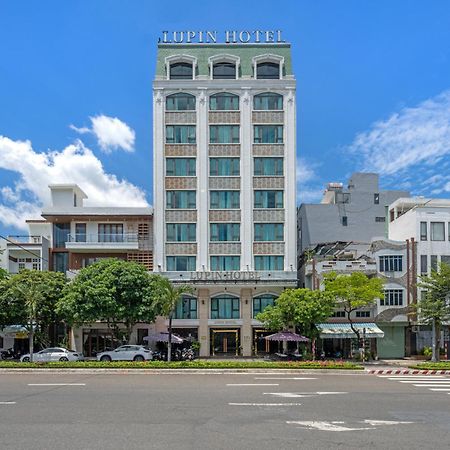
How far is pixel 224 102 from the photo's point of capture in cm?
4806

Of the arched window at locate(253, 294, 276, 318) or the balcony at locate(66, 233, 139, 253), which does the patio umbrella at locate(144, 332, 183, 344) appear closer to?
the arched window at locate(253, 294, 276, 318)

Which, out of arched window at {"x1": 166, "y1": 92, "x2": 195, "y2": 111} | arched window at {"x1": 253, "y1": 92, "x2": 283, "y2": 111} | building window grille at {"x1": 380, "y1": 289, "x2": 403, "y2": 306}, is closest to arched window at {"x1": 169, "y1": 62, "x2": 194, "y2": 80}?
arched window at {"x1": 166, "y1": 92, "x2": 195, "y2": 111}

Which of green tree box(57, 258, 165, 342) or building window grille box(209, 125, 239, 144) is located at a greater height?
building window grille box(209, 125, 239, 144)

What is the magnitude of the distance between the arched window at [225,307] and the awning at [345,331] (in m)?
7.10

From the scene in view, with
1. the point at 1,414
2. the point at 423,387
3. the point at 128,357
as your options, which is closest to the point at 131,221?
the point at 128,357

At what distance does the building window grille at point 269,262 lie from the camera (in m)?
46.9

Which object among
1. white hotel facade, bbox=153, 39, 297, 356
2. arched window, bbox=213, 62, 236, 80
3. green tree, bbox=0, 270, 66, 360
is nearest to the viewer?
green tree, bbox=0, 270, 66, 360

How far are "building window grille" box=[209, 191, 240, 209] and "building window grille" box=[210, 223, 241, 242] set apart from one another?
4.66 feet

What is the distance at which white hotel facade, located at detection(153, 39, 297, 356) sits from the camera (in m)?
46.3

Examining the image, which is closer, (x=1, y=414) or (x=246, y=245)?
(x=1, y=414)

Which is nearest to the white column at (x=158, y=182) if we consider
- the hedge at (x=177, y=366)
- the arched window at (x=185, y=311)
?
the arched window at (x=185, y=311)

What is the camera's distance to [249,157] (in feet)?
156

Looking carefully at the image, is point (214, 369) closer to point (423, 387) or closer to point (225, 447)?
point (423, 387)

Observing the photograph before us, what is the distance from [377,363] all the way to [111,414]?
87.5 feet
